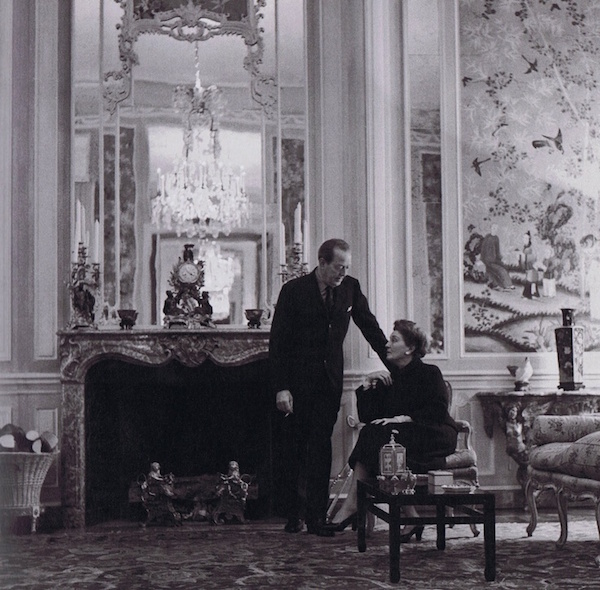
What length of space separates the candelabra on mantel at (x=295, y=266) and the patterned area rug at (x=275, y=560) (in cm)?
150

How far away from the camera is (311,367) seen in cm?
486

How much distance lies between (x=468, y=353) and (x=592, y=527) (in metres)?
1.39

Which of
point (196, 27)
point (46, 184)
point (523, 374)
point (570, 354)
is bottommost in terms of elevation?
point (523, 374)

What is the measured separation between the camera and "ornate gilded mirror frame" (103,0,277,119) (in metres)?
5.85

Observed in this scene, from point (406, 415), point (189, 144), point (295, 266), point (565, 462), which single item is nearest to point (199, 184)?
point (189, 144)

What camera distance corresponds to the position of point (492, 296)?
19.7 ft

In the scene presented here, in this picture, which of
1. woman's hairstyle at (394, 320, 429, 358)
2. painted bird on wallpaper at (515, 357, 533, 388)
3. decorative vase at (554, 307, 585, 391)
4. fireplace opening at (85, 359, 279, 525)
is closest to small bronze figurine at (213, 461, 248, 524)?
fireplace opening at (85, 359, 279, 525)

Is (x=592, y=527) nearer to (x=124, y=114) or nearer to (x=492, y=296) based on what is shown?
(x=492, y=296)

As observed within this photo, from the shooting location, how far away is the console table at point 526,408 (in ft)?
18.4

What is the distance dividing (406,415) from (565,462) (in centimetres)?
77

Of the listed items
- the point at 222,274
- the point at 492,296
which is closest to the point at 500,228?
the point at 492,296

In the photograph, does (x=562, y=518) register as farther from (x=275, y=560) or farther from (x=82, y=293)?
(x=82, y=293)

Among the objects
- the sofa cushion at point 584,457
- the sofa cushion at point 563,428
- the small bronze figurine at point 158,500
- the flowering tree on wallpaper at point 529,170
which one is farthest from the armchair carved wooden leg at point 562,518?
the small bronze figurine at point 158,500

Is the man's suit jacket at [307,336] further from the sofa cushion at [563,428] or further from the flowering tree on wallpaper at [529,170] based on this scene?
the flowering tree on wallpaper at [529,170]
